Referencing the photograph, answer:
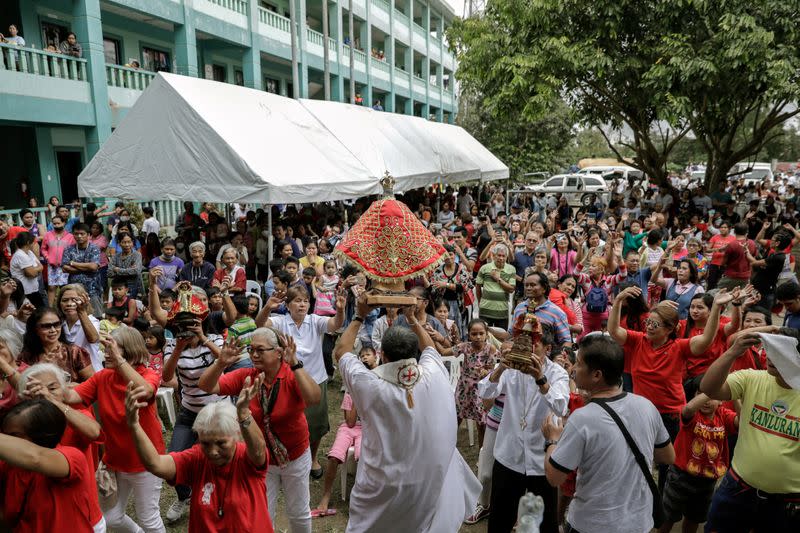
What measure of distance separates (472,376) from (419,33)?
33.6 metres

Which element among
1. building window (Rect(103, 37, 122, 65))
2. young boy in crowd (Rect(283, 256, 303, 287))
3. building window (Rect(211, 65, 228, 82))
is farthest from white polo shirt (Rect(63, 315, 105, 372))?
building window (Rect(211, 65, 228, 82))

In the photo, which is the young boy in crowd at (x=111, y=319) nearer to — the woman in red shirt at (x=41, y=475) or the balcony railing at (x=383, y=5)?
the woman in red shirt at (x=41, y=475)

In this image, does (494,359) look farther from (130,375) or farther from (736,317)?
(130,375)

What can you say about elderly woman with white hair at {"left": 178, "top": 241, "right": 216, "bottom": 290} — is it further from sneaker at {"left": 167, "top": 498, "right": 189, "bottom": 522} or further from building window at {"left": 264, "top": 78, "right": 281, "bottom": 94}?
building window at {"left": 264, "top": 78, "right": 281, "bottom": 94}

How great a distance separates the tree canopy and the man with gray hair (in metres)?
12.3

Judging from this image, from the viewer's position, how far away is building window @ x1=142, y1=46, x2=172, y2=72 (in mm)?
17953

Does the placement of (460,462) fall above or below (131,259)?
below

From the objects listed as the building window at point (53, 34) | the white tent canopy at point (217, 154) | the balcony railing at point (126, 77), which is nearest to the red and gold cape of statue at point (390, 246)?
the white tent canopy at point (217, 154)

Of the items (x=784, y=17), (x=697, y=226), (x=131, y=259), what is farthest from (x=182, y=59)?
(x=784, y=17)

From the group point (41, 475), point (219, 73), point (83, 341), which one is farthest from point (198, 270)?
point (219, 73)

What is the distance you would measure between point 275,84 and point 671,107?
16.7 metres

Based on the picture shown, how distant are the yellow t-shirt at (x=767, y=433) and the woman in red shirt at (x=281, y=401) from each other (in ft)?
7.92

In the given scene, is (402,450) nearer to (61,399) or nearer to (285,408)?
(285,408)

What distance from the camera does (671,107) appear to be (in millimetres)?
13164
